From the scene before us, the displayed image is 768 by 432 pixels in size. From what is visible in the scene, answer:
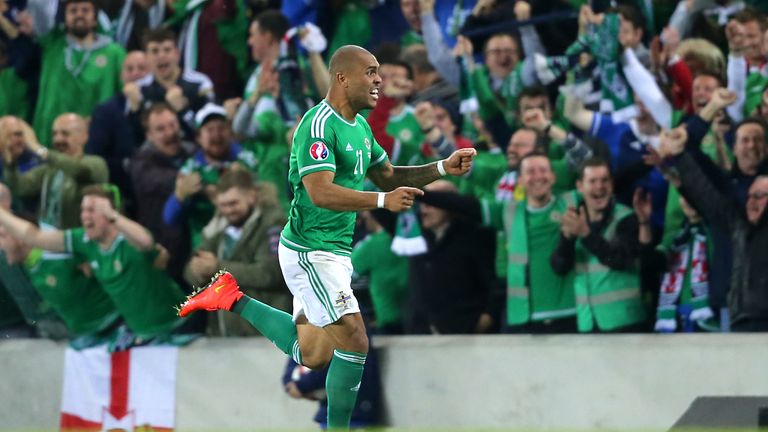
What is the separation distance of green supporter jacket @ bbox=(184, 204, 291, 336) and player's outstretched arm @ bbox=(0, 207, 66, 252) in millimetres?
1266

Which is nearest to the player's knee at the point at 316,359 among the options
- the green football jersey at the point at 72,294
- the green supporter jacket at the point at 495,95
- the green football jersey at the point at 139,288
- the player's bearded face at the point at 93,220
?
the green supporter jacket at the point at 495,95

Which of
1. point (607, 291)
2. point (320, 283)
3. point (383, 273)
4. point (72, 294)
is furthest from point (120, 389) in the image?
point (320, 283)

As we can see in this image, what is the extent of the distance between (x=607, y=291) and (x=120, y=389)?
3770 mm

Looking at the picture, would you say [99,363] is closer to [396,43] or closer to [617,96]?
[396,43]

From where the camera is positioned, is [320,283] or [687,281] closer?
[320,283]

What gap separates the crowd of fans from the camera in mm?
9094

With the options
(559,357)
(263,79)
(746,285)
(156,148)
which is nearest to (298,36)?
(263,79)

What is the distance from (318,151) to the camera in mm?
6895

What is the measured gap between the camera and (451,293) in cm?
970

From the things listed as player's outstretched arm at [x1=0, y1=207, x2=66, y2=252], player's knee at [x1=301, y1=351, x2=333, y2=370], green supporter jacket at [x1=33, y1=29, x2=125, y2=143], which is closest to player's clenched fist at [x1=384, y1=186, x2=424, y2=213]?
player's knee at [x1=301, y1=351, x2=333, y2=370]

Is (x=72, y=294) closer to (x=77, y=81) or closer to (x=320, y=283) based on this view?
(x=77, y=81)

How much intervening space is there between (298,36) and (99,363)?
9.17 ft

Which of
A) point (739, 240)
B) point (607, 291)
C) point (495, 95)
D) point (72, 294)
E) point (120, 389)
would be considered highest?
point (495, 95)

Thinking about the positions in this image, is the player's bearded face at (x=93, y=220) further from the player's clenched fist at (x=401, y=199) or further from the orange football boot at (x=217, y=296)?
the player's clenched fist at (x=401, y=199)
